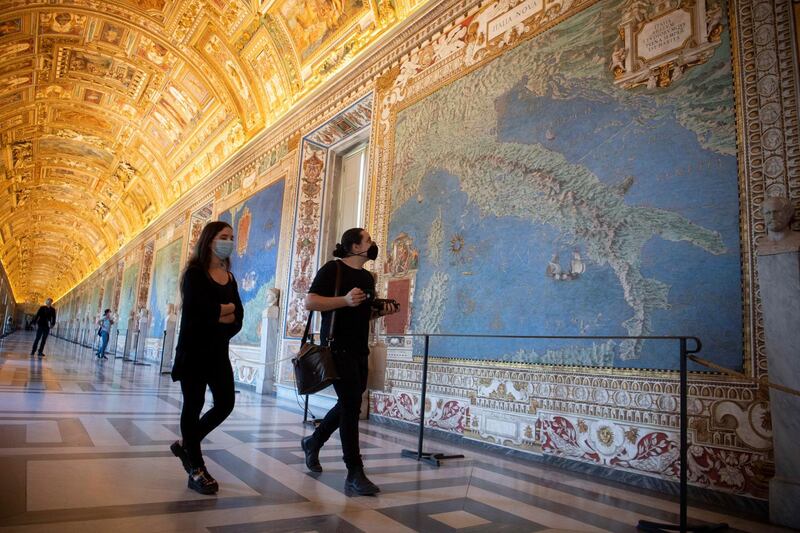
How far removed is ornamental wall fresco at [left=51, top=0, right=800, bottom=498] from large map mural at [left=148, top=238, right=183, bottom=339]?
44.0 feet

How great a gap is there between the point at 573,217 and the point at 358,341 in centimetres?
288

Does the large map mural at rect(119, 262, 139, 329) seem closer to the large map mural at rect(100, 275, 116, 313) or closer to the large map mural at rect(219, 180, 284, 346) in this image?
the large map mural at rect(100, 275, 116, 313)

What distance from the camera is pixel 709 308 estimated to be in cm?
402

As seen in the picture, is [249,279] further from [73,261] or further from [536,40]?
[73,261]

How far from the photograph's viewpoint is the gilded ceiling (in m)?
10.8

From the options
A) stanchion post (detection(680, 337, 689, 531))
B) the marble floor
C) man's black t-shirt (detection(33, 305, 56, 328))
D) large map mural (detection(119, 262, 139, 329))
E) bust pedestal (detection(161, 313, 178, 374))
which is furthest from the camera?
large map mural (detection(119, 262, 139, 329))

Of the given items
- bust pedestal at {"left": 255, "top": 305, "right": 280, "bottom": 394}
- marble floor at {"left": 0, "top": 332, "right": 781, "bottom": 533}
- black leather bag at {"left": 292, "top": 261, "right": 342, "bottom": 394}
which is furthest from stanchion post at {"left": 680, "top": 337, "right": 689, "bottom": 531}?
bust pedestal at {"left": 255, "top": 305, "right": 280, "bottom": 394}

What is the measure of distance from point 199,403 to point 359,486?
110 centimetres

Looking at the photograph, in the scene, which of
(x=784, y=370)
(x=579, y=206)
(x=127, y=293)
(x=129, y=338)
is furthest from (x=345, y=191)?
(x=127, y=293)

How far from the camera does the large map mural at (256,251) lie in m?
12.0

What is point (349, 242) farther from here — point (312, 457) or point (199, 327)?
point (312, 457)

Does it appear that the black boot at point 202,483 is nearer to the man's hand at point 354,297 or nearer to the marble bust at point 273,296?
the man's hand at point 354,297

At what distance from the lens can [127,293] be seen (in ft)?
91.2

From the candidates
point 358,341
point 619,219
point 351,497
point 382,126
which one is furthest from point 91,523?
point 382,126
